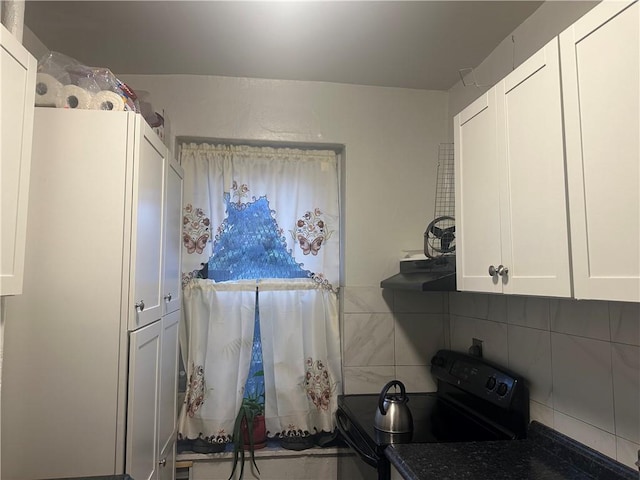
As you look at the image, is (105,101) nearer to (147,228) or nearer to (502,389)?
(147,228)

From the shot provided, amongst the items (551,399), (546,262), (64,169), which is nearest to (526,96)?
(546,262)

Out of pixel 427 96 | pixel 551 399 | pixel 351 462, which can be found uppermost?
pixel 427 96

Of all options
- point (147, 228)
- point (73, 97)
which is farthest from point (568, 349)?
point (73, 97)

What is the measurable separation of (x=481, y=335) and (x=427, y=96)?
4.62 feet

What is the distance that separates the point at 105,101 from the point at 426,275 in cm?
145

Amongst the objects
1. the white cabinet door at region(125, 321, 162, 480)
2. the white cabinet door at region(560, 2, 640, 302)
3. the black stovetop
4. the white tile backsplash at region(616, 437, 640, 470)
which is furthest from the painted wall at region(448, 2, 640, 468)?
the white cabinet door at region(125, 321, 162, 480)

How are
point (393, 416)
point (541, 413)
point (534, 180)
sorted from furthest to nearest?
point (393, 416) → point (541, 413) → point (534, 180)

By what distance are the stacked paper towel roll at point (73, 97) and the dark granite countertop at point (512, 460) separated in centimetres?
160

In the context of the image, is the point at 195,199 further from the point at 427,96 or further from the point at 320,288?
the point at 427,96

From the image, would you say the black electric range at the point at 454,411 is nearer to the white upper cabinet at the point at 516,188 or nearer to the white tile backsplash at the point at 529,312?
the white tile backsplash at the point at 529,312

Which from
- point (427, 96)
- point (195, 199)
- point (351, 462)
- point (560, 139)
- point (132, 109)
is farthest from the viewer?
point (427, 96)

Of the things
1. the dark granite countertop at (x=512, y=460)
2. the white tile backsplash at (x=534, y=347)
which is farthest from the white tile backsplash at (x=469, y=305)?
the dark granite countertop at (x=512, y=460)

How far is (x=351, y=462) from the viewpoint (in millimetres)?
1954

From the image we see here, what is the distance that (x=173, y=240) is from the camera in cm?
202
